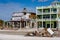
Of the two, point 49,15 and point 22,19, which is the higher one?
point 49,15

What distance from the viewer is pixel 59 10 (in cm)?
1389

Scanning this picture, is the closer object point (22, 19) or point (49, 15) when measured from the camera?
point (49, 15)

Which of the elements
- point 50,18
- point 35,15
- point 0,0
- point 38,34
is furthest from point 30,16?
point 38,34

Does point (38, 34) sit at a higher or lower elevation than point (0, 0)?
lower

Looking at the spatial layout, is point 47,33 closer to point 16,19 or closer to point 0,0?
point 0,0

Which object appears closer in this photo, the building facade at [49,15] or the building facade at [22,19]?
the building facade at [22,19]

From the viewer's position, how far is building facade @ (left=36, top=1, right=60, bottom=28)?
13928 millimetres

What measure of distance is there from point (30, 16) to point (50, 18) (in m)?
1.23

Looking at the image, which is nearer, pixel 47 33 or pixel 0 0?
pixel 47 33

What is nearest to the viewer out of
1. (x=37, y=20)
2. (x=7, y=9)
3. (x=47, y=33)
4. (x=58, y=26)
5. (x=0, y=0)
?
(x=47, y=33)

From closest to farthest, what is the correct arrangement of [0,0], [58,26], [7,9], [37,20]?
[7,9]
[0,0]
[58,26]
[37,20]

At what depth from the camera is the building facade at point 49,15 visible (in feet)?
45.7

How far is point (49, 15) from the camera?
14.2 m

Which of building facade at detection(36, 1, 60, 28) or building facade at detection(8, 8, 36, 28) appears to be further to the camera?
building facade at detection(36, 1, 60, 28)
